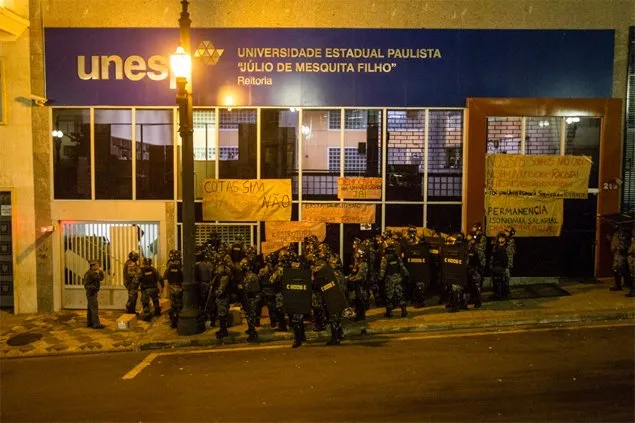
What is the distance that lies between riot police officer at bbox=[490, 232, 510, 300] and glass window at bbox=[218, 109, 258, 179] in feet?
19.4

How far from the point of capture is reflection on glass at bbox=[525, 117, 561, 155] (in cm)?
1397

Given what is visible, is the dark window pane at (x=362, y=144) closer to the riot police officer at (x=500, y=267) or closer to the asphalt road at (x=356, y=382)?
the riot police officer at (x=500, y=267)

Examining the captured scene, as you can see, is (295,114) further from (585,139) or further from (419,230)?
(585,139)

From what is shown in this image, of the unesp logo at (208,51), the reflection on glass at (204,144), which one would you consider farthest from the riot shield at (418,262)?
the unesp logo at (208,51)

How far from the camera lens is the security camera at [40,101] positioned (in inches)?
→ 525

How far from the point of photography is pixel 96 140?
13.9m

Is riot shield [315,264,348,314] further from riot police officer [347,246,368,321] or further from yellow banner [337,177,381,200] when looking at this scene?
yellow banner [337,177,381,200]

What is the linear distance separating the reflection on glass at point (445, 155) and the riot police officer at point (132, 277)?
7.07 metres

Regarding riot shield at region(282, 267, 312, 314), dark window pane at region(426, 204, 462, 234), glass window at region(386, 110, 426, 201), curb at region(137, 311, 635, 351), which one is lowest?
curb at region(137, 311, 635, 351)

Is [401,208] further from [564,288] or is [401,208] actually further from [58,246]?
[58,246]

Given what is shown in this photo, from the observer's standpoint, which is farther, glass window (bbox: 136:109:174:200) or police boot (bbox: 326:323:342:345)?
glass window (bbox: 136:109:174:200)

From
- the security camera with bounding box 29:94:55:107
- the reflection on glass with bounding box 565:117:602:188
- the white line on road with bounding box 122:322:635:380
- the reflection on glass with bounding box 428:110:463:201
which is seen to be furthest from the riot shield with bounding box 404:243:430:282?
the security camera with bounding box 29:94:55:107

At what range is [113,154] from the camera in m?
13.9

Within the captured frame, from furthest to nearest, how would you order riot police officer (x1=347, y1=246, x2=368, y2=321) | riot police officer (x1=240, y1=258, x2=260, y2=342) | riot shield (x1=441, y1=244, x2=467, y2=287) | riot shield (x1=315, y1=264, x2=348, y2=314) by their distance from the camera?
riot shield (x1=441, y1=244, x2=467, y2=287) < riot police officer (x1=347, y1=246, x2=368, y2=321) < riot police officer (x1=240, y1=258, x2=260, y2=342) < riot shield (x1=315, y1=264, x2=348, y2=314)
